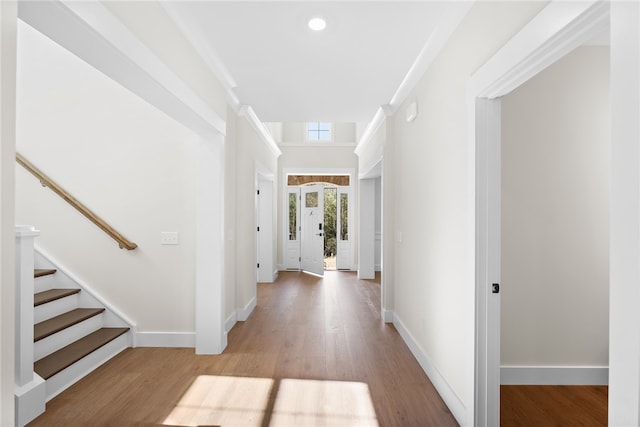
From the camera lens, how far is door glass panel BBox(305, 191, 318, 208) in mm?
8188

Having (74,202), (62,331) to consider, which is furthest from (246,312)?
(74,202)

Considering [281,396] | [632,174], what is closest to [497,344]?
[632,174]

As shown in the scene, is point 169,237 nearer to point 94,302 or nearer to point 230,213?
point 230,213

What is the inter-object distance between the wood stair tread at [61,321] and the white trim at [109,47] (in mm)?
1911

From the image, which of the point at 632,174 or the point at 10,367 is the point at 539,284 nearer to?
the point at 632,174

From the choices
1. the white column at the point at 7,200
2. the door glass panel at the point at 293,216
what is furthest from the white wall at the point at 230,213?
the door glass panel at the point at 293,216

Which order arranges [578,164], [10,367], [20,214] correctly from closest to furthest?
[10,367] < [578,164] < [20,214]

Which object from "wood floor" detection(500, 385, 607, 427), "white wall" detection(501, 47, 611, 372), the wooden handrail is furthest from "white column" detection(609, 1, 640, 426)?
the wooden handrail

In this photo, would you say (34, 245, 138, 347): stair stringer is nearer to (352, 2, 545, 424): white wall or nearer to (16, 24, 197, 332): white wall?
(16, 24, 197, 332): white wall

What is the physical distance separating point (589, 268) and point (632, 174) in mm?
2081

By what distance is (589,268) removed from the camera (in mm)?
2648

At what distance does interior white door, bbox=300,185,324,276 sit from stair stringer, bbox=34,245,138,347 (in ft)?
15.8

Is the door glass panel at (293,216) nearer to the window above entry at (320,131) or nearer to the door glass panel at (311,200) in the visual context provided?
the door glass panel at (311,200)

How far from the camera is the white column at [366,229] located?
6965 millimetres
